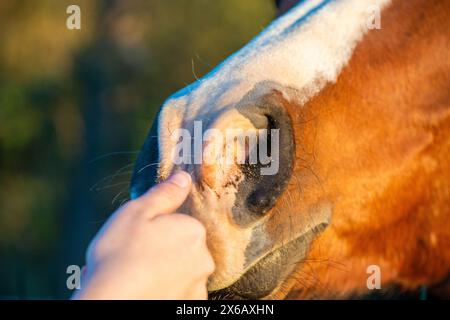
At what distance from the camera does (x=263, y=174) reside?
1367mm

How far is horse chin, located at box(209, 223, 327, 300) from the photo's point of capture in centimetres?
144

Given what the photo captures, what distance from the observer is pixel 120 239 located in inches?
45.3

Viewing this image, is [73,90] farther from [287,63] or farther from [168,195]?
[168,195]

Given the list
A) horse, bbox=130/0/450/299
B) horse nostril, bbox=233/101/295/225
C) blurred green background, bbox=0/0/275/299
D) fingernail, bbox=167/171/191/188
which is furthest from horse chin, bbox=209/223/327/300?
blurred green background, bbox=0/0/275/299

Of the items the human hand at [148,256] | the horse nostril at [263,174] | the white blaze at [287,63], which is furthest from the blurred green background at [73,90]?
the human hand at [148,256]

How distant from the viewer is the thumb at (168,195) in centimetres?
120

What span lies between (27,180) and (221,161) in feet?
32.3

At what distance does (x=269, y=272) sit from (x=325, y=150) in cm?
31

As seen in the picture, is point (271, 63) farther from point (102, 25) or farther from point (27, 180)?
point (27, 180)

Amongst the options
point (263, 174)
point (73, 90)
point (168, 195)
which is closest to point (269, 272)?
point (263, 174)

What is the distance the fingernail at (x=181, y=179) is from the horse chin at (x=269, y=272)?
25 cm

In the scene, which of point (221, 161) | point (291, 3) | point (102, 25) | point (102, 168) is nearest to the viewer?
point (221, 161)

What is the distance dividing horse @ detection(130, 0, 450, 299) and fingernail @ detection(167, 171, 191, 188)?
3 centimetres

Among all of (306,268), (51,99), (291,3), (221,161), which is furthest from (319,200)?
(51,99)
